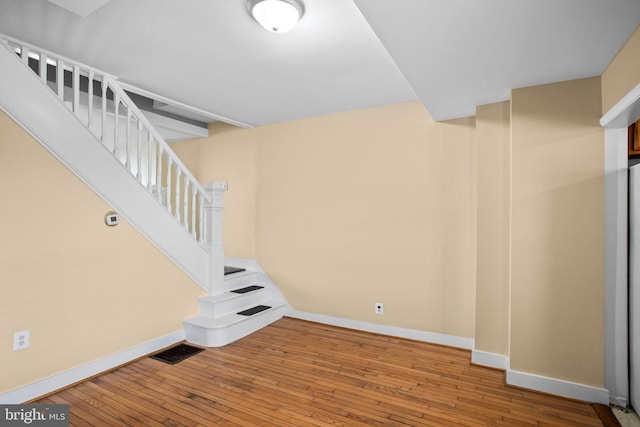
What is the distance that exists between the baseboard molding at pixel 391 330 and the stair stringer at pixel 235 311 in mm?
315

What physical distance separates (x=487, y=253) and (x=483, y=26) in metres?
1.90

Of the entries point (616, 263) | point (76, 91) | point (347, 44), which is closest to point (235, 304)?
point (76, 91)

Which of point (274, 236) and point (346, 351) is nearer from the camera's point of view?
point (346, 351)

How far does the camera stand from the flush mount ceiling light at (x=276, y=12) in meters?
1.84

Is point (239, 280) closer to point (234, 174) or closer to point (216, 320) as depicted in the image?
point (216, 320)

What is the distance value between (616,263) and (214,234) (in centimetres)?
359

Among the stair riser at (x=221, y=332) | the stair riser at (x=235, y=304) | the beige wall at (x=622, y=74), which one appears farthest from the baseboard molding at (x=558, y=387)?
the stair riser at (x=235, y=304)

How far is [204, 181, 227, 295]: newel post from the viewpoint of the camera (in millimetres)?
3688

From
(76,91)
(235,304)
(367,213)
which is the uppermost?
(76,91)

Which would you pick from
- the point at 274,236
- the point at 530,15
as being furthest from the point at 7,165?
the point at 530,15

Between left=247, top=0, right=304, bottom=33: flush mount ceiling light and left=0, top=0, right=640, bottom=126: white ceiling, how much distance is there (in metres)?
0.07

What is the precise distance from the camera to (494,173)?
291 cm

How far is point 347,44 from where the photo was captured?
2.33 m

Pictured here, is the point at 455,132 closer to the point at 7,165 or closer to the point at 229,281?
the point at 229,281
